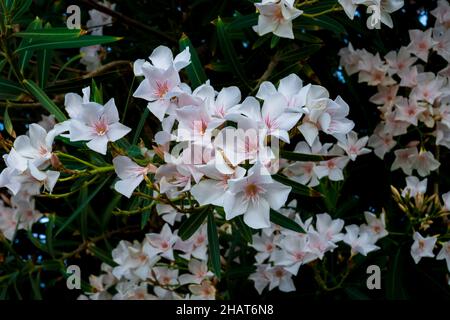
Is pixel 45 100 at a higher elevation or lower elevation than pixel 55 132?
higher

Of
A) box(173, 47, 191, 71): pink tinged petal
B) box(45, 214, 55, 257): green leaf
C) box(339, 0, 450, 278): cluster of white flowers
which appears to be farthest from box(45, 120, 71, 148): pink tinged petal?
box(339, 0, 450, 278): cluster of white flowers

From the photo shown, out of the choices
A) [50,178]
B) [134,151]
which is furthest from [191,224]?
[50,178]

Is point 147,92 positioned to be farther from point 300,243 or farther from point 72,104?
point 300,243

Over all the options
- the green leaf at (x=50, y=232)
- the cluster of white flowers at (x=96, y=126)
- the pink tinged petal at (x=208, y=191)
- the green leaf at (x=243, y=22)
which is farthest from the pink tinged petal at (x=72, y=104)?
the green leaf at (x=50, y=232)

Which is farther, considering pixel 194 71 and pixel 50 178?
pixel 194 71

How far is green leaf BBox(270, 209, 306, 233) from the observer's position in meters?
1.56

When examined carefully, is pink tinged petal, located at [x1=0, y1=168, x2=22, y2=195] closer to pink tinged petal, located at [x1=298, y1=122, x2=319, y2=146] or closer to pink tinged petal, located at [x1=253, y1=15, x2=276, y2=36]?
pink tinged petal, located at [x1=298, y1=122, x2=319, y2=146]

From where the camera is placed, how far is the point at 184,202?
1651 mm

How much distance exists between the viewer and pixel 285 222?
1.57m

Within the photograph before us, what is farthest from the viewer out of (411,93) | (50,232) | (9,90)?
(50,232)

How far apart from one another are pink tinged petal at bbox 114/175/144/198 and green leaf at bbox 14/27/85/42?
440 mm

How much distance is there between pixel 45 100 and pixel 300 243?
74cm

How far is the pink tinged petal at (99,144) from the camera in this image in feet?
4.56
